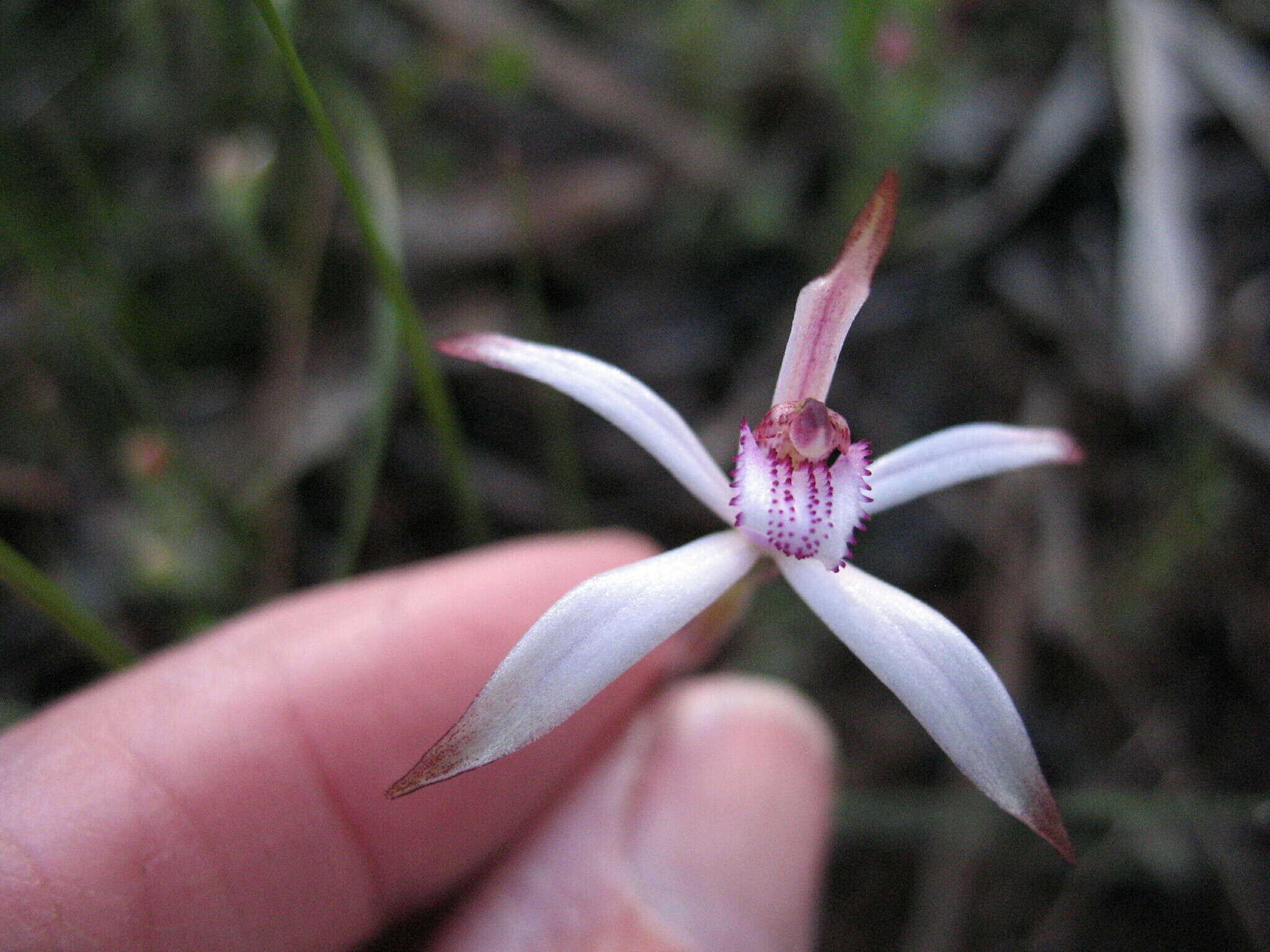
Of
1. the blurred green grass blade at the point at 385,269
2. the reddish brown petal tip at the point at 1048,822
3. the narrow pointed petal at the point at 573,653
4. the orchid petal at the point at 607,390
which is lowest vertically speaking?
the reddish brown petal tip at the point at 1048,822

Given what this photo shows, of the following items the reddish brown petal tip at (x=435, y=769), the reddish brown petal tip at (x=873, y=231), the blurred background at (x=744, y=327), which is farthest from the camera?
the blurred background at (x=744, y=327)

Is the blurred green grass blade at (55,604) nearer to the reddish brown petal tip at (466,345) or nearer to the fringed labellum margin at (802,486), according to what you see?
the reddish brown petal tip at (466,345)

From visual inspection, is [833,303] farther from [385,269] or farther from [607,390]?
[385,269]

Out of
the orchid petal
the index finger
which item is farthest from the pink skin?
the orchid petal

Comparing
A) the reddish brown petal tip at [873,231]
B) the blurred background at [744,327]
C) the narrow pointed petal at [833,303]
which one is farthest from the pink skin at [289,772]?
the reddish brown petal tip at [873,231]

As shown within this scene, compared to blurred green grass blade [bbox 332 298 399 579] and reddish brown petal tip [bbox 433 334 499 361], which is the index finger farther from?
reddish brown petal tip [bbox 433 334 499 361]

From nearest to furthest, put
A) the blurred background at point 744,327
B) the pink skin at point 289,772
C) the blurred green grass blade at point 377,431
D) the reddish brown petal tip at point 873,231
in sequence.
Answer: the reddish brown petal tip at point 873,231 < the pink skin at point 289,772 < the blurred green grass blade at point 377,431 < the blurred background at point 744,327
